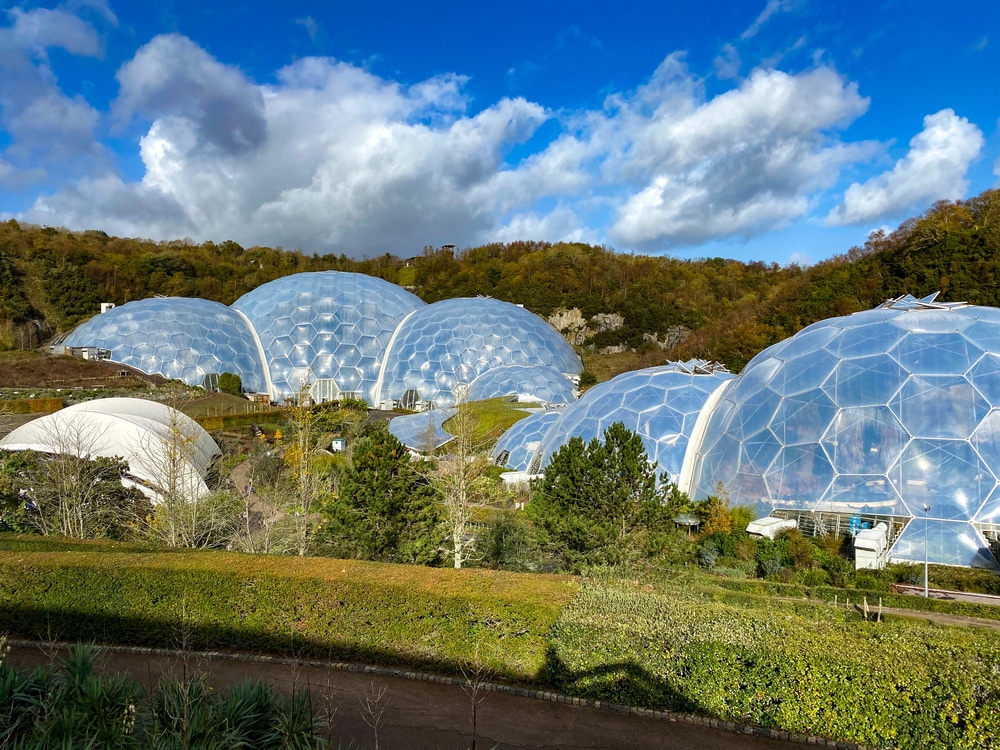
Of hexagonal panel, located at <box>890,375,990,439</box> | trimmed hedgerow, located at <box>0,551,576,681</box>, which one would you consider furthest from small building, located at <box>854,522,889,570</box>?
trimmed hedgerow, located at <box>0,551,576,681</box>

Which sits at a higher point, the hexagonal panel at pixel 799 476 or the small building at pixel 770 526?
the hexagonal panel at pixel 799 476

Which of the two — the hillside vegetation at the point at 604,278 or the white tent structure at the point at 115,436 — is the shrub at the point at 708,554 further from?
the hillside vegetation at the point at 604,278

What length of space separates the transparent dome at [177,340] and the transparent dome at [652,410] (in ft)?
89.6

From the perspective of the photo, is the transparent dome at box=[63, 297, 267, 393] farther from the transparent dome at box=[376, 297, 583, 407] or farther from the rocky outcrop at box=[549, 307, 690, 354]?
the rocky outcrop at box=[549, 307, 690, 354]

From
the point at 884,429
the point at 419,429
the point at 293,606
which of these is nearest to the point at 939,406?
the point at 884,429

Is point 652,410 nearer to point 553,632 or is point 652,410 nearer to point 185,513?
point 553,632

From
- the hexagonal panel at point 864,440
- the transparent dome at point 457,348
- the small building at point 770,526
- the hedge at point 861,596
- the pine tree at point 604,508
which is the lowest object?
the hedge at point 861,596

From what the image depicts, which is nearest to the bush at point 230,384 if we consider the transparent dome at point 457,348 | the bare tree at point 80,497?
the transparent dome at point 457,348

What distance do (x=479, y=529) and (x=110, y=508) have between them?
9805mm

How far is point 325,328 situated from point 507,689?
40.0 metres

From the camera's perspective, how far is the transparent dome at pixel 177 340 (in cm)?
4125

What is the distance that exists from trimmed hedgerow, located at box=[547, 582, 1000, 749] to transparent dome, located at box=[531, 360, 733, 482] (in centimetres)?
1286

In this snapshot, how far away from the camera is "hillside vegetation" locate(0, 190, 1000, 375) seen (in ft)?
139

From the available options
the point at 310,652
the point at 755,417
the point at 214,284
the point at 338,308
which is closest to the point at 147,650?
the point at 310,652
